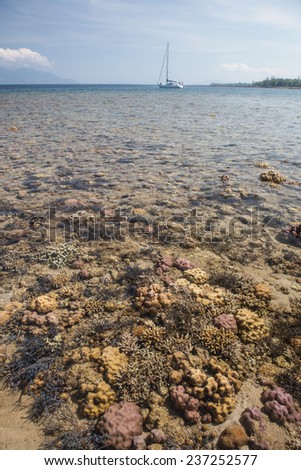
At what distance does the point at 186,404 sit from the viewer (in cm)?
376

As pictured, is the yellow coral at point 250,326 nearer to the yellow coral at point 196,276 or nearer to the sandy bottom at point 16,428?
the yellow coral at point 196,276

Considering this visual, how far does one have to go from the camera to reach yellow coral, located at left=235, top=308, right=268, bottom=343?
4742mm

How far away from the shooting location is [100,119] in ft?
93.1

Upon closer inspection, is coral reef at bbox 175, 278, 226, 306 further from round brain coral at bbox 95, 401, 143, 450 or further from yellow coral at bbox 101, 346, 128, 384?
round brain coral at bbox 95, 401, 143, 450

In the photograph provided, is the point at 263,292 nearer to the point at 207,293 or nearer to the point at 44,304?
the point at 207,293

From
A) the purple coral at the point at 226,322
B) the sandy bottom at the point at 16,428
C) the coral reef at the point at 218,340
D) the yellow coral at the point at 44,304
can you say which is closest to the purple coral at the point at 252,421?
A: the coral reef at the point at 218,340

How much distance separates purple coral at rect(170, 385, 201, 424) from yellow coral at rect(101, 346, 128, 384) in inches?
32.9

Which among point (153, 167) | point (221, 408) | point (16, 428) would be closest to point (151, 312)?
point (221, 408)

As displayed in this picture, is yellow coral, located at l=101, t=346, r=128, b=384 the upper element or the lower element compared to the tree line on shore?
lower

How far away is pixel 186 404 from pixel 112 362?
121cm

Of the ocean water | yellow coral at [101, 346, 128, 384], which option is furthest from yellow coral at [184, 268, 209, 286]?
the ocean water

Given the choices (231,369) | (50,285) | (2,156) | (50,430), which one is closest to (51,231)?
(50,285)
